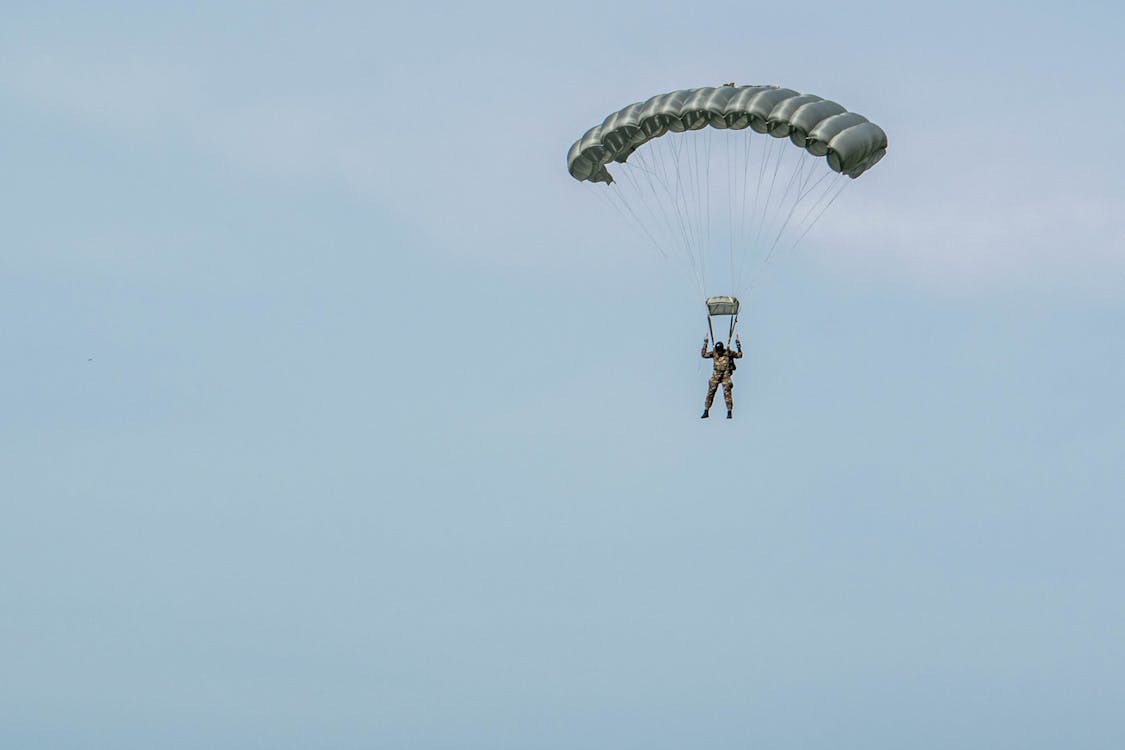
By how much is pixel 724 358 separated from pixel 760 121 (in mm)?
6190

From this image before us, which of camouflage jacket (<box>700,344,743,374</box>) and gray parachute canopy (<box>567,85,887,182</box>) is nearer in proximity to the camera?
gray parachute canopy (<box>567,85,887,182</box>)

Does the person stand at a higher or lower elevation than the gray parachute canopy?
lower

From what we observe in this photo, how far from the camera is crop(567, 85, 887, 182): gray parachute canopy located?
73312 millimetres

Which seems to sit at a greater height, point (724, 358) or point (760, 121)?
point (760, 121)

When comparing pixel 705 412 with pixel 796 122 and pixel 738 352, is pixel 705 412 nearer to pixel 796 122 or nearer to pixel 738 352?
pixel 738 352

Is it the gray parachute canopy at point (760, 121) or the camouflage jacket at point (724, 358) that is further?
the camouflage jacket at point (724, 358)

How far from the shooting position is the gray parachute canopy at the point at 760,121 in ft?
241

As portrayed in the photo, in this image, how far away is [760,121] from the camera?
7394 centimetres

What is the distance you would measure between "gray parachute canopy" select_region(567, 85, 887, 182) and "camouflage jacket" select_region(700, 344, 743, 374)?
5.39 m

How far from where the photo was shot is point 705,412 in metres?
76.2

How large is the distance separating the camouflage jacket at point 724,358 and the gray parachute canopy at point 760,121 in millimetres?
5386

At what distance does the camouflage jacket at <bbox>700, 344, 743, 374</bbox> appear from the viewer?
7581 centimetres

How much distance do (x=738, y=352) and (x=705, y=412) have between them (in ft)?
5.84

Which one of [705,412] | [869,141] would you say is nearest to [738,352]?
[705,412]
